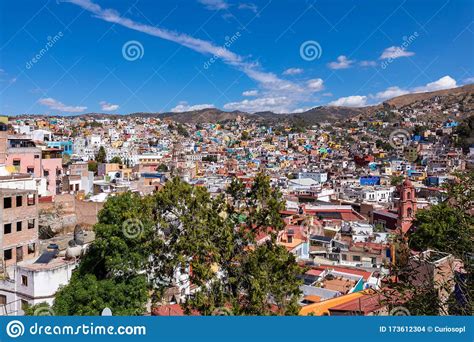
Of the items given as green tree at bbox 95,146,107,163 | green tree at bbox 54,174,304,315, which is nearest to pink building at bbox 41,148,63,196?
green tree at bbox 54,174,304,315

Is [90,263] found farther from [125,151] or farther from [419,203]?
[125,151]

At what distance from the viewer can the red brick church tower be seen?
12641 mm

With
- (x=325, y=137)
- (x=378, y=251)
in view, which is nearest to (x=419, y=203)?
(x=378, y=251)

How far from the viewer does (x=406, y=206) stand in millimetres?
12844

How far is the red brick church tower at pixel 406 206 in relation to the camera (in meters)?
12.6

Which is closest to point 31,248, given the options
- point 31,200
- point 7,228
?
point 7,228

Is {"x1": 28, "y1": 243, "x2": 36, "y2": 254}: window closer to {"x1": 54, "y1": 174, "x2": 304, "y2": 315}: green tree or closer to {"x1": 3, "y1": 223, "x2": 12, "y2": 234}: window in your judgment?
{"x1": 3, "y1": 223, "x2": 12, "y2": 234}: window

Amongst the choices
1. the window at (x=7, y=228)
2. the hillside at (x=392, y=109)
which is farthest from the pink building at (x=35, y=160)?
the hillside at (x=392, y=109)

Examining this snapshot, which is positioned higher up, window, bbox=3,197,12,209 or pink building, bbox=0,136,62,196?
pink building, bbox=0,136,62,196

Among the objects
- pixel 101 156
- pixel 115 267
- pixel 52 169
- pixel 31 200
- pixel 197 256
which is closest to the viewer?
pixel 197 256

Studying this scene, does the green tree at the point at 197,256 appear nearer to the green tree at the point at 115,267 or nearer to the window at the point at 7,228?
the green tree at the point at 115,267

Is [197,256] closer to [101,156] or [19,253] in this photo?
[19,253]

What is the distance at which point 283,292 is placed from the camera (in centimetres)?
399

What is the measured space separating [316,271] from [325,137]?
4854cm
